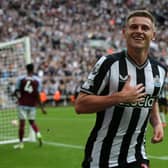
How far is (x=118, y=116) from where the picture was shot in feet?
14.2

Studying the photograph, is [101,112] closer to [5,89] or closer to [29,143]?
[29,143]

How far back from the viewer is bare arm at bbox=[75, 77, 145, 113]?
3.96m

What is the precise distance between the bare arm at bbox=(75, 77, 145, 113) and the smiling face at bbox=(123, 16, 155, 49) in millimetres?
313

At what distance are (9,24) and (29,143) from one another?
2089cm

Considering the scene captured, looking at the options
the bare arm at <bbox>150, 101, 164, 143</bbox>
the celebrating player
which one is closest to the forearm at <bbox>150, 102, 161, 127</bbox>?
the bare arm at <bbox>150, 101, 164, 143</bbox>

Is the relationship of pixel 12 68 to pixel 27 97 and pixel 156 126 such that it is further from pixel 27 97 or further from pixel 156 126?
pixel 156 126

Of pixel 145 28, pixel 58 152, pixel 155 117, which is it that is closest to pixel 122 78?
pixel 145 28

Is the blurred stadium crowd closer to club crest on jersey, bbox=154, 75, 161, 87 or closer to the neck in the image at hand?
club crest on jersey, bbox=154, 75, 161, 87

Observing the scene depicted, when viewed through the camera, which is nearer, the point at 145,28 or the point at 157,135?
the point at 145,28

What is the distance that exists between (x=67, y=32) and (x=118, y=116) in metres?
31.3

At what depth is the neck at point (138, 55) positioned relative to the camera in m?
4.31

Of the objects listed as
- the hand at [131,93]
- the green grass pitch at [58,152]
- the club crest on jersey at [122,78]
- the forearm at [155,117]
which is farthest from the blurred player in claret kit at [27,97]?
the hand at [131,93]

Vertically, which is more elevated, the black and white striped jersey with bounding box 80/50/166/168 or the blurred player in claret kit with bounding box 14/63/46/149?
the black and white striped jersey with bounding box 80/50/166/168

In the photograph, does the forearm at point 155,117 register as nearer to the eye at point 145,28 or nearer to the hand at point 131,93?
the hand at point 131,93
